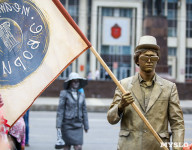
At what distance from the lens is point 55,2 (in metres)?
3.56

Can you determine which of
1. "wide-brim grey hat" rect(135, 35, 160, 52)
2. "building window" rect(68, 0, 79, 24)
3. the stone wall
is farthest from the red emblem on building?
"wide-brim grey hat" rect(135, 35, 160, 52)

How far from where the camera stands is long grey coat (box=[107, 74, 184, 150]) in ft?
11.1

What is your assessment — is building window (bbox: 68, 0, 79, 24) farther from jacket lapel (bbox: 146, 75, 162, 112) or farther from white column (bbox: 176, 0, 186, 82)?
jacket lapel (bbox: 146, 75, 162, 112)

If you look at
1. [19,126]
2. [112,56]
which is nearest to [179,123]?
[19,126]

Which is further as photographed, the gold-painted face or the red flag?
the red flag

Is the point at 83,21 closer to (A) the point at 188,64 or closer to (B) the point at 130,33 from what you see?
(B) the point at 130,33

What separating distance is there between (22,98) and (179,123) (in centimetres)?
145

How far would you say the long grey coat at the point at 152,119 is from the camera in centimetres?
338

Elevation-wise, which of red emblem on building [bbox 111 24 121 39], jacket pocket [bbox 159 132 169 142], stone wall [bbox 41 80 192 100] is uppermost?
red emblem on building [bbox 111 24 121 39]

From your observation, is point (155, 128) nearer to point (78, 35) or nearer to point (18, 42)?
point (78, 35)

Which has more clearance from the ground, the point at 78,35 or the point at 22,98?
the point at 78,35

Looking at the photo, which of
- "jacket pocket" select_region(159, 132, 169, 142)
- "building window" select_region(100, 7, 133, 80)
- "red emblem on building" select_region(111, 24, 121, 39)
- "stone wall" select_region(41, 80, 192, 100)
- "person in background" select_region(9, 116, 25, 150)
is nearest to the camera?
"jacket pocket" select_region(159, 132, 169, 142)

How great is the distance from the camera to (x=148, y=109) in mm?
3396

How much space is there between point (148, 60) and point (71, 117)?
3.72 m
